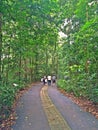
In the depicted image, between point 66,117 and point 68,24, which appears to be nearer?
point 66,117

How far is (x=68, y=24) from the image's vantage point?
28.3 meters

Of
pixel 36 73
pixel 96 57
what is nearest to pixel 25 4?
pixel 96 57

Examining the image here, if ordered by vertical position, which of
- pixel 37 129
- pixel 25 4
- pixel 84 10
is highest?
pixel 84 10

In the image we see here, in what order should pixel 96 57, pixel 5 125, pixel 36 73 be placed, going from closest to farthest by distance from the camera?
pixel 5 125 → pixel 96 57 → pixel 36 73

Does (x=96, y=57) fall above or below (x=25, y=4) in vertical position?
below

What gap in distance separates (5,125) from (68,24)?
19822mm

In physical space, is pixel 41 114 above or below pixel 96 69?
below

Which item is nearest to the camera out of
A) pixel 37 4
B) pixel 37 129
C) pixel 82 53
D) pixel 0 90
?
Result: pixel 37 129

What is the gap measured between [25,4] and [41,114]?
516 cm

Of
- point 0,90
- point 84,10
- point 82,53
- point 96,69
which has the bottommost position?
point 0,90

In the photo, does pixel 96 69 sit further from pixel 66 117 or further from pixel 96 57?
pixel 66 117

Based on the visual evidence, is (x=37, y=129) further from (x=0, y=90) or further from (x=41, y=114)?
(x=0, y=90)

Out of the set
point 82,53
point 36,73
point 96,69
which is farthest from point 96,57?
point 36,73

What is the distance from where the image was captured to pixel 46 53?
58.2m
